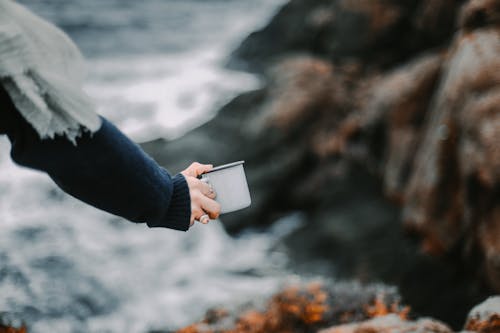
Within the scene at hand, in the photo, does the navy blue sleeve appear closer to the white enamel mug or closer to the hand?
the hand

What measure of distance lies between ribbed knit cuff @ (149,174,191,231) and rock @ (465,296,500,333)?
1827 mm

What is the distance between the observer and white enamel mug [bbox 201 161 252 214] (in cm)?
179

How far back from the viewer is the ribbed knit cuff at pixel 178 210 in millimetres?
1591

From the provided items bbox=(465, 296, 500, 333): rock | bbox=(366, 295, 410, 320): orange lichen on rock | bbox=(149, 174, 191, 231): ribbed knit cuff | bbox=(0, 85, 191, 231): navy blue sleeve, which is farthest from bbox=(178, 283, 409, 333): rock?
bbox=(0, 85, 191, 231): navy blue sleeve

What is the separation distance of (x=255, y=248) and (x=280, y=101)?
3.22 metres

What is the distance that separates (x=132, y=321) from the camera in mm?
4758

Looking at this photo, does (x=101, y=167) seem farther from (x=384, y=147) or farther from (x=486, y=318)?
(x=384, y=147)

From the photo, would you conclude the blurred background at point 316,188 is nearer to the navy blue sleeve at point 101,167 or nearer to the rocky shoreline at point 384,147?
the rocky shoreline at point 384,147

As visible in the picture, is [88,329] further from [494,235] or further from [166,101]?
[166,101]

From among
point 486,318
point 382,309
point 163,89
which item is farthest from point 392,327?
point 163,89

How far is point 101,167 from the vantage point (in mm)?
1349

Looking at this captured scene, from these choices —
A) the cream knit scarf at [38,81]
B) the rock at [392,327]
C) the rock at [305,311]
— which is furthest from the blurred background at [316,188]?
the cream knit scarf at [38,81]

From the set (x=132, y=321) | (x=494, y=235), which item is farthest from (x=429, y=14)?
(x=132, y=321)

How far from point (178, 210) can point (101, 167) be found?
0.36 m
